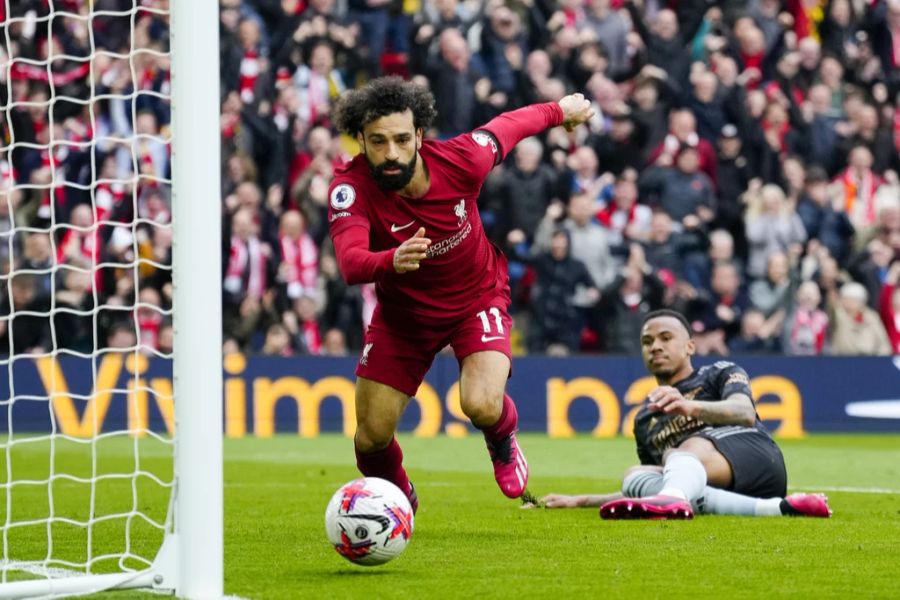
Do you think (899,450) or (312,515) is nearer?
(312,515)

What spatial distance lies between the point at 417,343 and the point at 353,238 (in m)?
1.27

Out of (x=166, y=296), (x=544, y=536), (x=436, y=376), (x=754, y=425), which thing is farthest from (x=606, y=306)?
(x=544, y=536)

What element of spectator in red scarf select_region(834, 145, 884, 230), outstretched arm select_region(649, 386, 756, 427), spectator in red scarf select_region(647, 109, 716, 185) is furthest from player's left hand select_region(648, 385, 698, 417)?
spectator in red scarf select_region(834, 145, 884, 230)

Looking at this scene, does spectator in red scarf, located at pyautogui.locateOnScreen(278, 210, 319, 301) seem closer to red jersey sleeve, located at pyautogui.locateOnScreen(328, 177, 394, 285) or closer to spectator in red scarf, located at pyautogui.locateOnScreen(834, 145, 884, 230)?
spectator in red scarf, located at pyautogui.locateOnScreen(834, 145, 884, 230)

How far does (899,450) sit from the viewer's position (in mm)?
15094

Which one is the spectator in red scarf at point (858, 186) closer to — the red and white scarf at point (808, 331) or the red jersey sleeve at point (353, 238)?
the red and white scarf at point (808, 331)

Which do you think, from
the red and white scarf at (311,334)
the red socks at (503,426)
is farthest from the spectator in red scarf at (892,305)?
the red socks at (503,426)

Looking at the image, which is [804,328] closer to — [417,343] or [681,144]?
[681,144]

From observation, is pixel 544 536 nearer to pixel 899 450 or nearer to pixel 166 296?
pixel 899 450

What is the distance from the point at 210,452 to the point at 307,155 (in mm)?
12366

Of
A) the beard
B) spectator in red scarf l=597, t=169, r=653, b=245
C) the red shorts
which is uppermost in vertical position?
spectator in red scarf l=597, t=169, r=653, b=245

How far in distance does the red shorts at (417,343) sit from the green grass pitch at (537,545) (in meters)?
0.84

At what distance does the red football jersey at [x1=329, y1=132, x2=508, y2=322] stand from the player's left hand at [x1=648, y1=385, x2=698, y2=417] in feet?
3.51

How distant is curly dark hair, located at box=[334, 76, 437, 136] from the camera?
7395 mm
